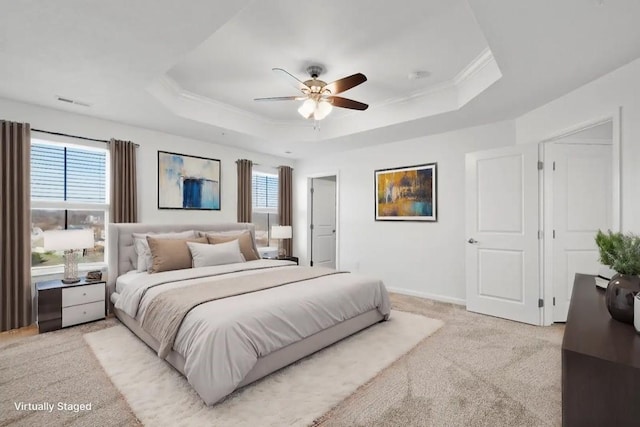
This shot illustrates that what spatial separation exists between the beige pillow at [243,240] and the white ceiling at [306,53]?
1526mm

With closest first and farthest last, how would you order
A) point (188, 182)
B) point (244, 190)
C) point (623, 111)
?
Answer: point (623, 111) → point (188, 182) → point (244, 190)

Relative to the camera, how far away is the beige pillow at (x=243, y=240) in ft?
13.8

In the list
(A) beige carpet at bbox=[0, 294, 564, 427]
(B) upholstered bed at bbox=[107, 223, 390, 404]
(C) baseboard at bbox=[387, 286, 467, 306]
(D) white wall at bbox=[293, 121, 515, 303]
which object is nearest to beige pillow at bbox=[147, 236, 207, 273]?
(B) upholstered bed at bbox=[107, 223, 390, 404]

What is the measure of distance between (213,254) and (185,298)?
1386mm

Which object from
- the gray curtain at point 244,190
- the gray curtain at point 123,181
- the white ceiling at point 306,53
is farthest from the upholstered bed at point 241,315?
the white ceiling at point 306,53

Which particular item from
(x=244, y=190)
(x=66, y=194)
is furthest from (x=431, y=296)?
(x=66, y=194)

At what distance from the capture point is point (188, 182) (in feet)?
15.7

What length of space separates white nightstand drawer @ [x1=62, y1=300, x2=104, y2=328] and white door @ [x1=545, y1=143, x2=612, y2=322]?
5161 millimetres

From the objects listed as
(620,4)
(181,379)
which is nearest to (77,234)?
(181,379)

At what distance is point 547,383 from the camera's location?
223 centimetres

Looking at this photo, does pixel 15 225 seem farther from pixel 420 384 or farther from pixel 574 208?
pixel 574 208

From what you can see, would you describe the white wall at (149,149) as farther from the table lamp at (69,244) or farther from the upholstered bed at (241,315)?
the table lamp at (69,244)

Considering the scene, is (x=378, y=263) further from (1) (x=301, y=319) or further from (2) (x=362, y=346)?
(1) (x=301, y=319)

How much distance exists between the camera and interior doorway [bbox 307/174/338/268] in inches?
251
